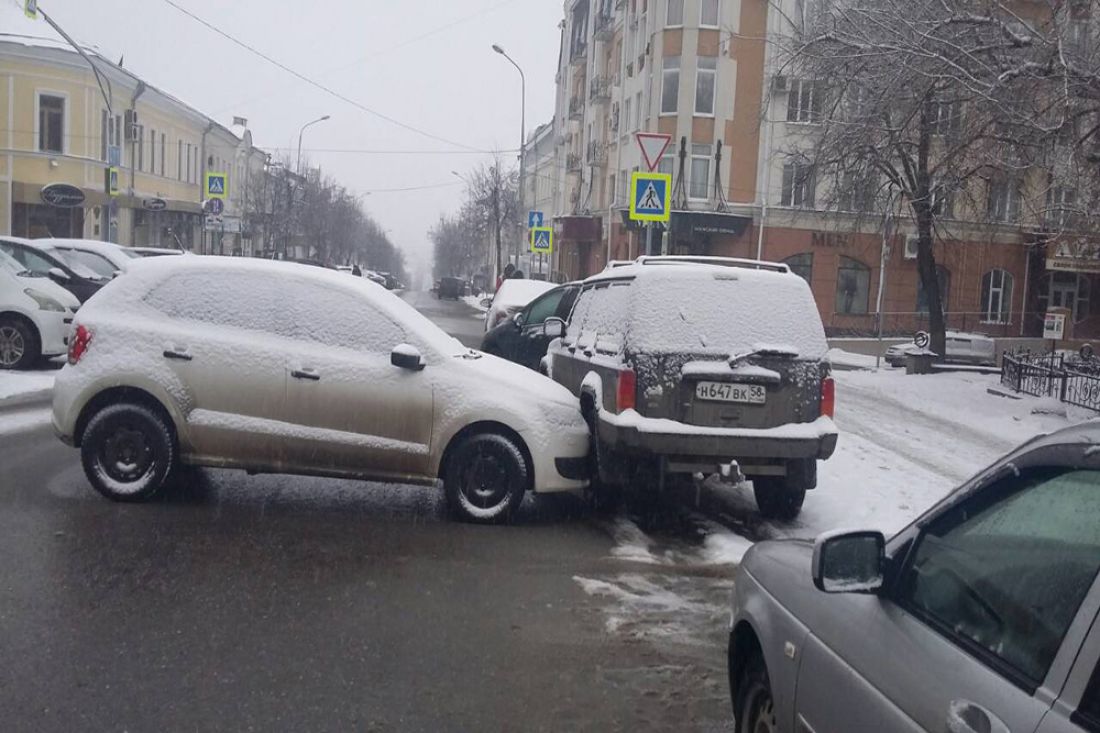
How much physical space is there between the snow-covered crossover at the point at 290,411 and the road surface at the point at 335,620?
38 cm

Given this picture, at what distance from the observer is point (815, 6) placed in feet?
67.9

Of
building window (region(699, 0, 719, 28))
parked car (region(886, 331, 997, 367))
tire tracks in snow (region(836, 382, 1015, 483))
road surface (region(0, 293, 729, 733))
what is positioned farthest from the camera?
building window (region(699, 0, 719, 28))

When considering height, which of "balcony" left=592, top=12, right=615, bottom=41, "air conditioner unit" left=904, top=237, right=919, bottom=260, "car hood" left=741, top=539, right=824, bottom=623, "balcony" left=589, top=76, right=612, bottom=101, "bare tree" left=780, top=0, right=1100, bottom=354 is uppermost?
"balcony" left=592, top=12, right=615, bottom=41

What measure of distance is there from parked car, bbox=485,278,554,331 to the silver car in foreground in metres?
16.0

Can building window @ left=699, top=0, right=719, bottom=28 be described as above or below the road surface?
above

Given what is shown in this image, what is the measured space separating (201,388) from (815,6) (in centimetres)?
1630

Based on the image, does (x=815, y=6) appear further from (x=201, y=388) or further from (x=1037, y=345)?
(x=1037, y=345)

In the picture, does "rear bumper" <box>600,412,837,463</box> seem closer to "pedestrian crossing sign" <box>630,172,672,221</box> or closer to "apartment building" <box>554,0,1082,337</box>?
"pedestrian crossing sign" <box>630,172,672,221</box>

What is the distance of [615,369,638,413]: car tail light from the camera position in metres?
7.81

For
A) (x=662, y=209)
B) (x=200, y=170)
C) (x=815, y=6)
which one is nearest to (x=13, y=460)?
(x=662, y=209)

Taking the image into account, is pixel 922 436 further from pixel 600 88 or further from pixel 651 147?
pixel 600 88

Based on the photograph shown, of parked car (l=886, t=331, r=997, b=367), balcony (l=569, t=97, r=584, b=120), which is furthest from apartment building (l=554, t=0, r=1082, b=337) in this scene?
balcony (l=569, t=97, r=584, b=120)

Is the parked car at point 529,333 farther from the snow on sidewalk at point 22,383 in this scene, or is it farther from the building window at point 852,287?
the building window at point 852,287

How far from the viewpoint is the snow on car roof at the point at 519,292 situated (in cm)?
1961
